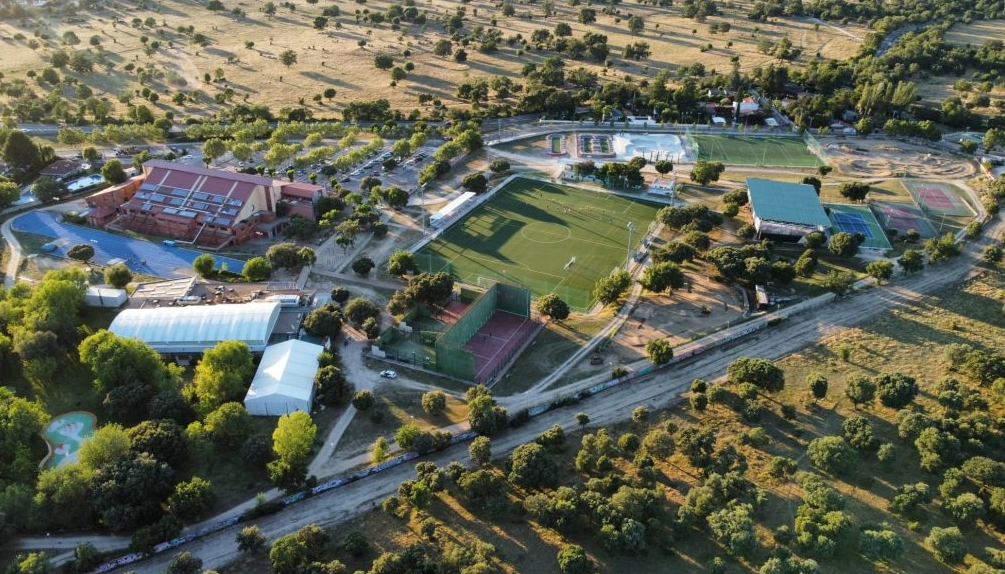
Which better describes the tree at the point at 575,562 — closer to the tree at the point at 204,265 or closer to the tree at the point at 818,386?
the tree at the point at 818,386

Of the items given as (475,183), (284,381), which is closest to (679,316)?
(475,183)

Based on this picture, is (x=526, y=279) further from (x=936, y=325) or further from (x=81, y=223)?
A: (x=81, y=223)

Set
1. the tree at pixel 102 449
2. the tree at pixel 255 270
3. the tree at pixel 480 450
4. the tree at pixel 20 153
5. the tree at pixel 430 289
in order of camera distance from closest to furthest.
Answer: the tree at pixel 102 449 < the tree at pixel 480 450 < the tree at pixel 430 289 < the tree at pixel 255 270 < the tree at pixel 20 153

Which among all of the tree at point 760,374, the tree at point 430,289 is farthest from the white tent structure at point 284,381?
the tree at point 760,374

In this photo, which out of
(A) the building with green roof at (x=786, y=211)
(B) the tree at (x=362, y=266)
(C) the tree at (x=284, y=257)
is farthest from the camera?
(A) the building with green roof at (x=786, y=211)

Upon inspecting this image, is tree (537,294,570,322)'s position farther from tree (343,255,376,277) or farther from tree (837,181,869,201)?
tree (837,181,869,201)

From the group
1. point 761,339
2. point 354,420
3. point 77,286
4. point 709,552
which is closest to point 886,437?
point 761,339

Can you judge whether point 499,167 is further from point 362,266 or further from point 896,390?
point 896,390
